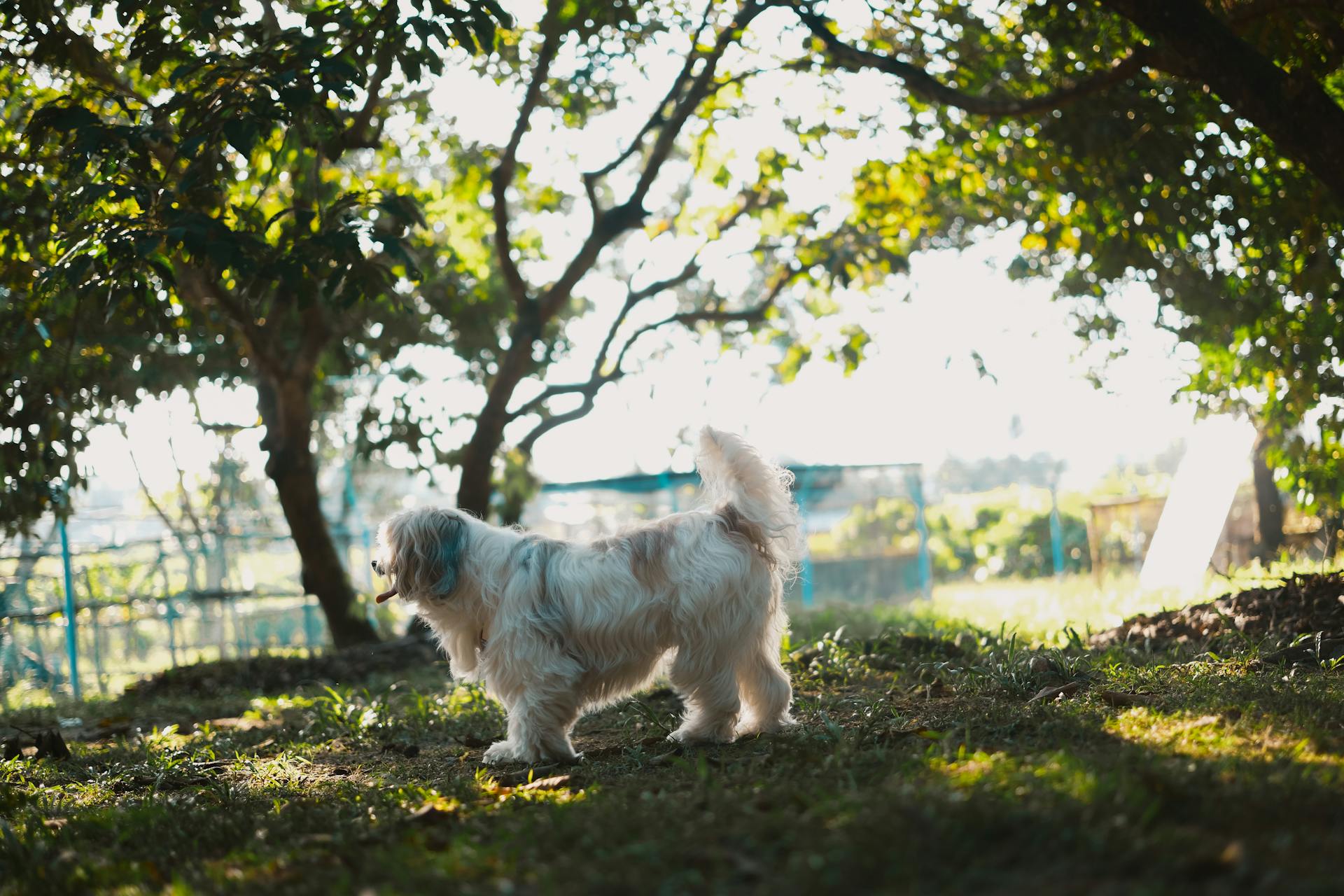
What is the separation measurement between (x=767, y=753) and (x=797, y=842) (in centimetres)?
167

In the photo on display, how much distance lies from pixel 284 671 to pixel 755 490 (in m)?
6.36

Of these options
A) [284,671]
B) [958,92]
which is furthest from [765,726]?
[284,671]

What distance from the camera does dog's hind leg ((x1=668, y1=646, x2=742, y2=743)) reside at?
4930 millimetres

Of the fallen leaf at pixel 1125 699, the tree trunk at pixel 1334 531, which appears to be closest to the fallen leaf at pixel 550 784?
the fallen leaf at pixel 1125 699

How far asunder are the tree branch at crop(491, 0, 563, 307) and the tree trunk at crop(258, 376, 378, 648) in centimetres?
213

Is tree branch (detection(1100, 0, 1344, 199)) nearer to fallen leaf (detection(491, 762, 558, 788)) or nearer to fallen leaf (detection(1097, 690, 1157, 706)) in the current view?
fallen leaf (detection(1097, 690, 1157, 706))

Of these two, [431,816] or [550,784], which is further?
[550,784]

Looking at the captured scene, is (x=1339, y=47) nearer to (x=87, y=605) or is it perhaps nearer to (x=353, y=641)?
(x=353, y=641)

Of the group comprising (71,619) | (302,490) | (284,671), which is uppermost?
(302,490)

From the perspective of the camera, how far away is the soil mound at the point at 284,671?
9617 millimetres

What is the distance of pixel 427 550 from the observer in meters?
5.09

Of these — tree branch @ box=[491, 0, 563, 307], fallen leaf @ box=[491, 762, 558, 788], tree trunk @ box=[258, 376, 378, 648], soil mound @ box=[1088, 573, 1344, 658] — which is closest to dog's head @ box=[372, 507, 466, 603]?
fallen leaf @ box=[491, 762, 558, 788]

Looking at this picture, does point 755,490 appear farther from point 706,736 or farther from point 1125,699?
point 1125,699

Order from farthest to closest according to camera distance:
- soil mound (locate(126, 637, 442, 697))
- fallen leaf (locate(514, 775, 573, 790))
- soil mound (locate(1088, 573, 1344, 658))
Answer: soil mound (locate(126, 637, 442, 697)) < soil mound (locate(1088, 573, 1344, 658)) < fallen leaf (locate(514, 775, 573, 790))
